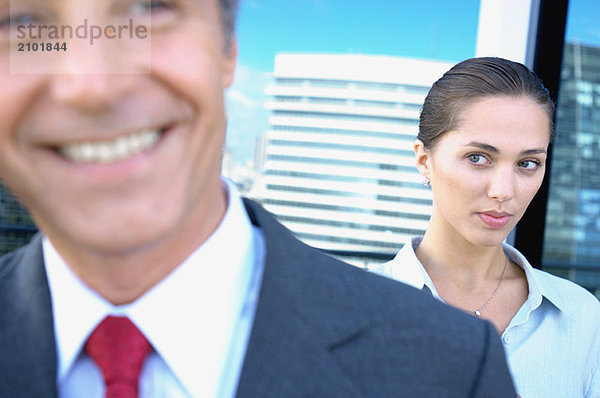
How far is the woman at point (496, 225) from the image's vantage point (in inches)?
71.9

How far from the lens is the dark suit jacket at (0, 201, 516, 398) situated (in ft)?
2.78

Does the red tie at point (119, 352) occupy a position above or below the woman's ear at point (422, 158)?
below

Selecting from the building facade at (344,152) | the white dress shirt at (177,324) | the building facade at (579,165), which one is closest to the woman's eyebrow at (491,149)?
the white dress shirt at (177,324)

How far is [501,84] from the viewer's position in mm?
1916

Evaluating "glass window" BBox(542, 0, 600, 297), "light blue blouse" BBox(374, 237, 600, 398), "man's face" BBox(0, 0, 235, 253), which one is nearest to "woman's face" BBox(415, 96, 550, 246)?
"light blue blouse" BBox(374, 237, 600, 398)

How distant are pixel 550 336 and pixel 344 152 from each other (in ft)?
29.3

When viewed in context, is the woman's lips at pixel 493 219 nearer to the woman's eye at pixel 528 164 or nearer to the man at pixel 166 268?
the woman's eye at pixel 528 164

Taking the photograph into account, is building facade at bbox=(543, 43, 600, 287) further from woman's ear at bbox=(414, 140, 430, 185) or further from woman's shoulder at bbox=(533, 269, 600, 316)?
woman's ear at bbox=(414, 140, 430, 185)

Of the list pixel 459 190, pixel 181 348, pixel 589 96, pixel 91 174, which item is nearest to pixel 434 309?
pixel 181 348

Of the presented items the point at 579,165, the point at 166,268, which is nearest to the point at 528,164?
the point at 166,268

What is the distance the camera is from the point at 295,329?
90 centimetres

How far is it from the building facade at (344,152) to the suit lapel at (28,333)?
241 inches

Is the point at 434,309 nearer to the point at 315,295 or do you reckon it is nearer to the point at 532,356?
the point at 315,295

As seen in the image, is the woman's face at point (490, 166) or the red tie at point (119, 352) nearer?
the red tie at point (119, 352)
